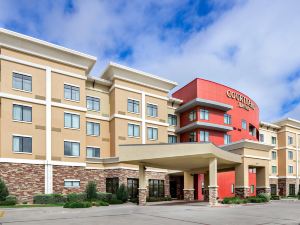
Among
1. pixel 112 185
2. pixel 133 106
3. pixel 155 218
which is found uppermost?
pixel 133 106

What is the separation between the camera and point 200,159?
30188 millimetres

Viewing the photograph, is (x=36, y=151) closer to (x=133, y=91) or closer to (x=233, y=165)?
(x=133, y=91)

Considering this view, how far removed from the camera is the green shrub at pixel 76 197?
111 feet

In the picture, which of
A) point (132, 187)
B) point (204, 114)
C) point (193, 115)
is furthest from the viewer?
point (193, 115)

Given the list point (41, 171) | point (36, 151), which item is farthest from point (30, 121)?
point (41, 171)

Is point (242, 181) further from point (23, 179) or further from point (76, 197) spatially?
point (23, 179)

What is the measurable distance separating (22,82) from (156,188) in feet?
68.4

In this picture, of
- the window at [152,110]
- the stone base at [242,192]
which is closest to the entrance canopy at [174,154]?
the stone base at [242,192]

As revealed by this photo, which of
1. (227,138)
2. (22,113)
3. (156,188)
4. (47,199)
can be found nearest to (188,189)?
(156,188)

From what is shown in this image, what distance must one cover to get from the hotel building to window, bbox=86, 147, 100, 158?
0.91ft

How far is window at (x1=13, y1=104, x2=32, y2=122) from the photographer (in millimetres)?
34200

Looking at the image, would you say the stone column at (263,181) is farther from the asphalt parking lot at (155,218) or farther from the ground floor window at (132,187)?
the asphalt parking lot at (155,218)

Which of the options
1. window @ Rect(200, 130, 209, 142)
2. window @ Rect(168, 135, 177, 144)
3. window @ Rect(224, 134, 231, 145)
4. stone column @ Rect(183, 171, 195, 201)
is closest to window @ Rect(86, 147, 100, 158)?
stone column @ Rect(183, 171, 195, 201)

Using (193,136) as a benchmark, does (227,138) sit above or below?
below
